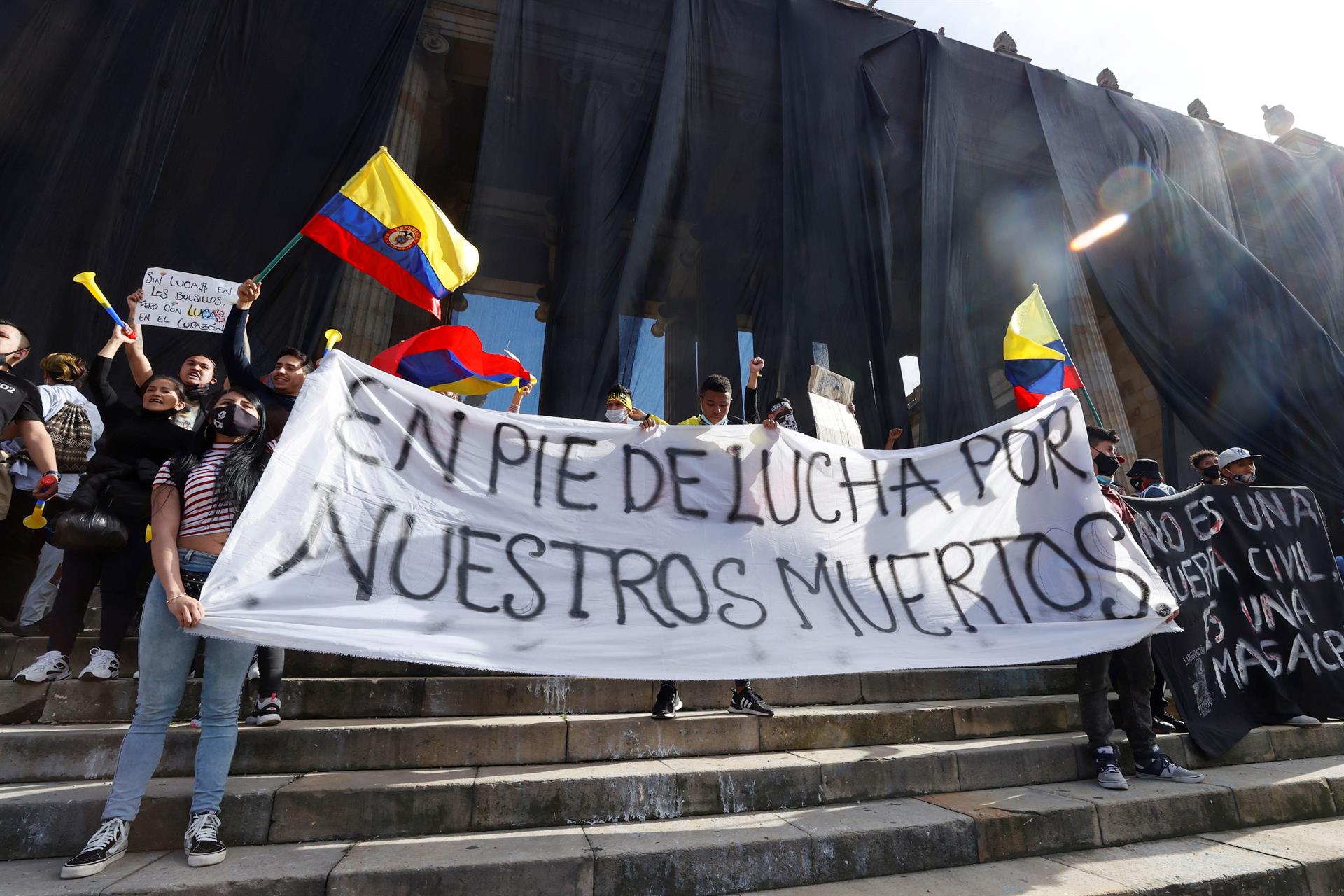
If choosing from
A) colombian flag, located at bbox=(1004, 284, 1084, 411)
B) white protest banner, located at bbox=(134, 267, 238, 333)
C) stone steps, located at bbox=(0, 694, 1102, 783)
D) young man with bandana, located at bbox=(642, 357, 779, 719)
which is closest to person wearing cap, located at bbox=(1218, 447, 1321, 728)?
colombian flag, located at bbox=(1004, 284, 1084, 411)

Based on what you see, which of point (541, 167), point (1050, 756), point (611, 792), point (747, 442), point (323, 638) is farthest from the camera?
point (541, 167)

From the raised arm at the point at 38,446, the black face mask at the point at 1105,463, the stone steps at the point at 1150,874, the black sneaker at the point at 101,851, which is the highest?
the black face mask at the point at 1105,463

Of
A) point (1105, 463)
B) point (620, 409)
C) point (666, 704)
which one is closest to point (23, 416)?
point (620, 409)

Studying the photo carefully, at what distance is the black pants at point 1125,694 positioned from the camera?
3.26 metres

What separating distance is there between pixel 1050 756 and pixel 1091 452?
176 centimetres

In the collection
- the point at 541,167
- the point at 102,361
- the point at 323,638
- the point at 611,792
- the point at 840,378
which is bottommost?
the point at 611,792

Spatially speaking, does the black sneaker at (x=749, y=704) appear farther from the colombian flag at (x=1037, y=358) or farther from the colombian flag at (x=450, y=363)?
the colombian flag at (x=1037, y=358)

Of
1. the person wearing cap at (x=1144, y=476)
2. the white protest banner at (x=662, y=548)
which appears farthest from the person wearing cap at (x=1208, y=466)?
the white protest banner at (x=662, y=548)

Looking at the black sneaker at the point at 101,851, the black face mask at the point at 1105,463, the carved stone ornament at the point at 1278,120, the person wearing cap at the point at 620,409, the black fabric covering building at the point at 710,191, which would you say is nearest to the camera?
the black sneaker at the point at 101,851

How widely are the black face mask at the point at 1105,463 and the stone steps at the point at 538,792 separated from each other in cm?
164

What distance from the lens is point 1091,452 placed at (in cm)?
382

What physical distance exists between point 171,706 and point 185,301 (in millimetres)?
5123

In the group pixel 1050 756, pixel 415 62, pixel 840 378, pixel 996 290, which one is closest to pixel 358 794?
pixel 1050 756

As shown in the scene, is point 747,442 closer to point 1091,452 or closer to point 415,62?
point 1091,452
